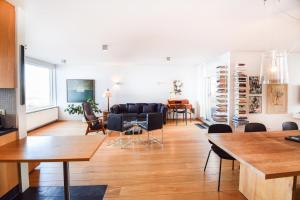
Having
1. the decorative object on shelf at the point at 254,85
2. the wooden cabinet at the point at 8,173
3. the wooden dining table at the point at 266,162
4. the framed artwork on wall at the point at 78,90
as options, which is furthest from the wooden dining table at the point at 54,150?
the framed artwork on wall at the point at 78,90

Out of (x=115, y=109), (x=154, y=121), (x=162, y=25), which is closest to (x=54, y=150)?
(x=162, y=25)

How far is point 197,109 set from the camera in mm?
8281

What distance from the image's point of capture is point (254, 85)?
5.17 meters

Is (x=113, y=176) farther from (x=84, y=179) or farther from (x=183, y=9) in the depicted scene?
(x=183, y=9)

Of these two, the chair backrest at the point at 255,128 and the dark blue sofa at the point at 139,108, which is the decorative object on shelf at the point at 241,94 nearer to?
the chair backrest at the point at 255,128

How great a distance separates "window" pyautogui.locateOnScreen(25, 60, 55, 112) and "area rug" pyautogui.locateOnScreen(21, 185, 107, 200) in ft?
15.0

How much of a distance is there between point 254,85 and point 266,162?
169 inches

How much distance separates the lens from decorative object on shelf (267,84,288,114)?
5.25 metres

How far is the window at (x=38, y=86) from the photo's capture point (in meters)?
6.33

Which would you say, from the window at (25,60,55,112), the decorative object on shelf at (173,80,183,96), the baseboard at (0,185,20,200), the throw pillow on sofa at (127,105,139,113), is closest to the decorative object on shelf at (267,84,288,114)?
the decorative object on shelf at (173,80,183,96)

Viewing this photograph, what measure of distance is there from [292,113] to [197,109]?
354cm

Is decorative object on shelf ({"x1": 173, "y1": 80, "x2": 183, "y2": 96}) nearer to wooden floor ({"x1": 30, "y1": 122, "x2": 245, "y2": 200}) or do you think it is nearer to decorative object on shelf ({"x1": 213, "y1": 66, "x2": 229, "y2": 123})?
decorative object on shelf ({"x1": 213, "y1": 66, "x2": 229, "y2": 123})

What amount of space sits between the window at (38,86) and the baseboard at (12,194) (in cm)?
459

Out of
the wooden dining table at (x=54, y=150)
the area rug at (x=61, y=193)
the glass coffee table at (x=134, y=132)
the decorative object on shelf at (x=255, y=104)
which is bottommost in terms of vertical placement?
the area rug at (x=61, y=193)
